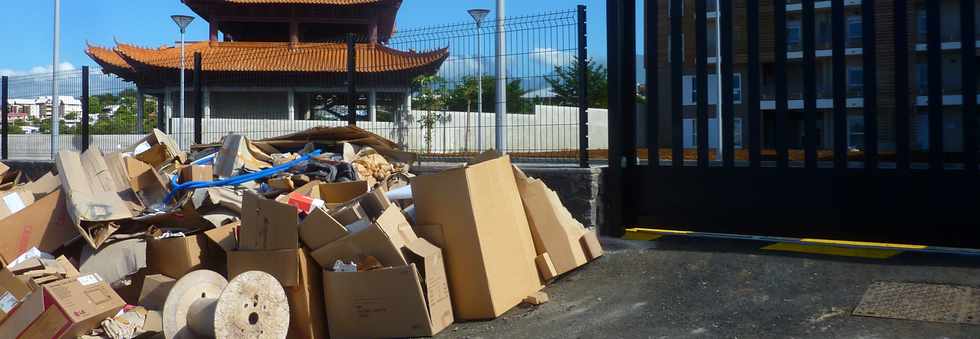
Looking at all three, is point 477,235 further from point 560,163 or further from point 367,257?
point 560,163

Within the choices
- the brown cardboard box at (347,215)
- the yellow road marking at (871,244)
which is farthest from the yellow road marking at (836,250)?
the brown cardboard box at (347,215)

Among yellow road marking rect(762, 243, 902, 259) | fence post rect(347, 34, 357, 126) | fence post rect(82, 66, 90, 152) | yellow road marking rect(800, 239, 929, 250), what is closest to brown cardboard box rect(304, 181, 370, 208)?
fence post rect(347, 34, 357, 126)

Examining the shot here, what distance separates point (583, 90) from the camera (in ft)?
20.7

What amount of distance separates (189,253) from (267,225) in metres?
0.79

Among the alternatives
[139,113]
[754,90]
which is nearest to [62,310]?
[754,90]

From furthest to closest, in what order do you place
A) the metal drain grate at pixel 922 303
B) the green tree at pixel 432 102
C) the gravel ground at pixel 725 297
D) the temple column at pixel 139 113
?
the temple column at pixel 139 113, the green tree at pixel 432 102, the gravel ground at pixel 725 297, the metal drain grate at pixel 922 303

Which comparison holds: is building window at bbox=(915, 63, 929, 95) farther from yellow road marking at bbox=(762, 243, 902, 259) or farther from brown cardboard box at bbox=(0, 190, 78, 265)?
brown cardboard box at bbox=(0, 190, 78, 265)

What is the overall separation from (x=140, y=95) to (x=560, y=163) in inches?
317

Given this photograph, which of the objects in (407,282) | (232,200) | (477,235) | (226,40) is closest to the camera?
(407,282)

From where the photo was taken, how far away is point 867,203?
5.33 m

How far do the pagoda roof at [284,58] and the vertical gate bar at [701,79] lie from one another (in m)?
2.15

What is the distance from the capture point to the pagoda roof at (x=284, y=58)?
8.94 metres

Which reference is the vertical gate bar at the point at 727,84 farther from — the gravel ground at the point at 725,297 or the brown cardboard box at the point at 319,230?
the brown cardboard box at the point at 319,230

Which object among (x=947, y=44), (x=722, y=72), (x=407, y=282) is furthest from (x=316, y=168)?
(x=947, y=44)
